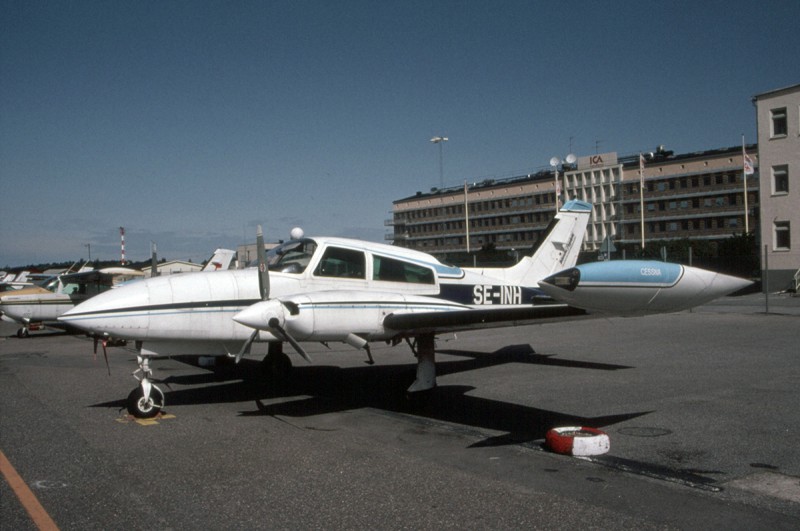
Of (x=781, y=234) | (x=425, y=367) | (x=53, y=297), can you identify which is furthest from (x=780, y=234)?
(x=53, y=297)

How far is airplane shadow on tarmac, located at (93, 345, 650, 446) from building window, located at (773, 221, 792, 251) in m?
30.8

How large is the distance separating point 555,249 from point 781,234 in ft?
103

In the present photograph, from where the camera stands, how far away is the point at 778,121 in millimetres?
39312

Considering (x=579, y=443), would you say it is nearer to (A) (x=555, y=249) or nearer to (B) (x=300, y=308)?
(B) (x=300, y=308)

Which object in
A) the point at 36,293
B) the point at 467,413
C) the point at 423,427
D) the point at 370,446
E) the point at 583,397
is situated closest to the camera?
the point at 370,446

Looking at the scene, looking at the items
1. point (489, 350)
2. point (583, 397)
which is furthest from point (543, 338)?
point (583, 397)

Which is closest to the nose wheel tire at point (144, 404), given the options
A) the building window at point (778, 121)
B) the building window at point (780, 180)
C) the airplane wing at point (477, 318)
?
the airplane wing at point (477, 318)

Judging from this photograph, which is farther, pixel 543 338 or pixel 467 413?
pixel 543 338

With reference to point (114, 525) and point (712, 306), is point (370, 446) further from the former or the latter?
point (712, 306)

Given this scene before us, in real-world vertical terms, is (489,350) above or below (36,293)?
below

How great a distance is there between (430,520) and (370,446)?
2.62 m

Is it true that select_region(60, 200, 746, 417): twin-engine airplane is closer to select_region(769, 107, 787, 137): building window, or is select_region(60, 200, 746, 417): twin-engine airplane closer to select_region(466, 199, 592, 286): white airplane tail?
select_region(466, 199, 592, 286): white airplane tail

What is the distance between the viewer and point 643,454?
7.11 metres

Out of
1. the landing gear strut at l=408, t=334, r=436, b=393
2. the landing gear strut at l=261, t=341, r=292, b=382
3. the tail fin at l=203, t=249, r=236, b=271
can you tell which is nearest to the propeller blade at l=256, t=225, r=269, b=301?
the landing gear strut at l=408, t=334, r=436, b=393
